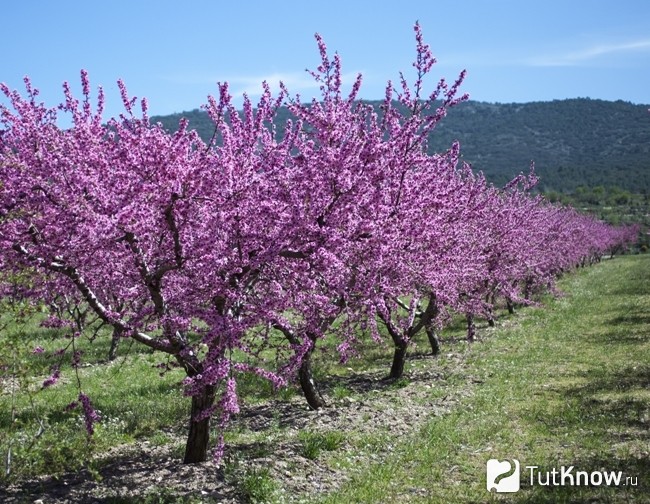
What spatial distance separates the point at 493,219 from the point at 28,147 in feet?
53.3

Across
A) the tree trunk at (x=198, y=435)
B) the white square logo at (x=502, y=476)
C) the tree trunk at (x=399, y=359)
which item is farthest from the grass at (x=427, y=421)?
the tree trunk at (x=198, y=435)

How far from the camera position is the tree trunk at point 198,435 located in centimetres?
891

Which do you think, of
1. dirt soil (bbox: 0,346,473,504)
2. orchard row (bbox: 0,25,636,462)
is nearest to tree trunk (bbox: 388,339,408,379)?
dirt soil (bbox: 0,346,473,504)

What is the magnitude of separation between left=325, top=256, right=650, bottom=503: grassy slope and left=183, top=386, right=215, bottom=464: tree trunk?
228 cm

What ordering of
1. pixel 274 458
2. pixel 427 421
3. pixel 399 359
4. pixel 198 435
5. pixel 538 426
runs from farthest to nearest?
pixel 399 359
pixel 427 421
pixel 538 426
pixel 274 458
pixel 198 435

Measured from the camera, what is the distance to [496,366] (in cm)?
1681

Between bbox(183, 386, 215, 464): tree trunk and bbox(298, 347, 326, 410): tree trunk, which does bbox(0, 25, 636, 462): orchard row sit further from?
bbox(298, 347, 326, 410): tree trunk

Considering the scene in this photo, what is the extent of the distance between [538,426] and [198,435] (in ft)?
20.5

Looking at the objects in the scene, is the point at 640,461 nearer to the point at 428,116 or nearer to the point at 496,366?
the point at 428,116

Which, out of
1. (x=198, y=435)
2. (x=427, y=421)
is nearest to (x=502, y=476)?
(x=427, y=421)

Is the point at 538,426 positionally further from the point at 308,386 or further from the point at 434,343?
the point at 434,343

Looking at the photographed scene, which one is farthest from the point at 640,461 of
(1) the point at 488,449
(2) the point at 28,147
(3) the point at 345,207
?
(2) the point at 28,147

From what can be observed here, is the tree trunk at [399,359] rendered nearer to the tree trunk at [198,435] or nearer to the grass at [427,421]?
the grass at [427,421]

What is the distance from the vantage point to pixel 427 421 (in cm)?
1177
